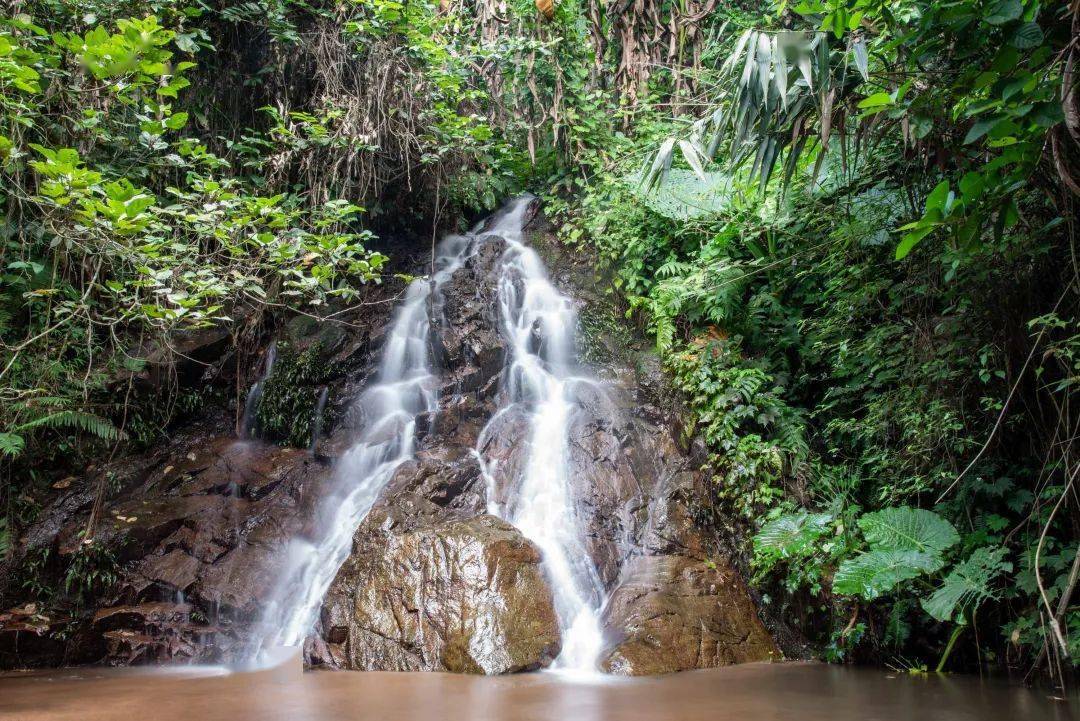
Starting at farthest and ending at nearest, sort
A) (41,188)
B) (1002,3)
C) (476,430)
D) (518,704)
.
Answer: (476,430) → (41,188) → (518,704) → (1002,3)

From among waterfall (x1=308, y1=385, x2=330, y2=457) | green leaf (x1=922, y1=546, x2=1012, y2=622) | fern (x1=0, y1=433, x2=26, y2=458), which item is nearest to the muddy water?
green leaf (x1=922, y1=546, x2=1012, y2=622)

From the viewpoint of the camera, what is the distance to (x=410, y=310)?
882cm

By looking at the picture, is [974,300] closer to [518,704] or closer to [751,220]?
[751,220]

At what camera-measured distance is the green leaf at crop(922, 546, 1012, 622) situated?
4.03 metres

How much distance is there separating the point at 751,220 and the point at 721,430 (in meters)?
2.33

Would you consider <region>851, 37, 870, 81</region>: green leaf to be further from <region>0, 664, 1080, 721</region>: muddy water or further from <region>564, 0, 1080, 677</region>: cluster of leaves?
<region>0, 664, 1080, 721</region>: muddy water

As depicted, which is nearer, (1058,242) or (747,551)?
(1058,242)

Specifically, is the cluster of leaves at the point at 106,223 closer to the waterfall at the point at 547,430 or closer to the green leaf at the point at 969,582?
the waterfall at the point at 547,430

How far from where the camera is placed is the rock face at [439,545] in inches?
192

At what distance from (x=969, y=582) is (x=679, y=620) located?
6.22 feet

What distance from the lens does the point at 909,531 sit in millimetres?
4383

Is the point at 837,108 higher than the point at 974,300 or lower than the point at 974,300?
higher

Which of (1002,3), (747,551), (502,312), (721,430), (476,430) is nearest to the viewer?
(1002,3)

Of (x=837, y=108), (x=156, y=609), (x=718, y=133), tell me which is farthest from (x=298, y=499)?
(x=837, y=108)
